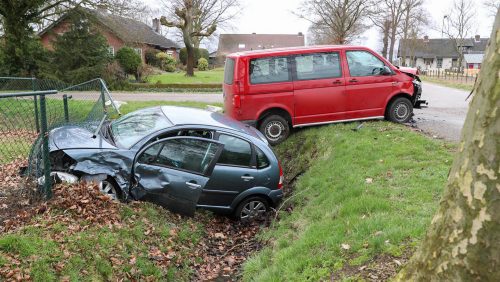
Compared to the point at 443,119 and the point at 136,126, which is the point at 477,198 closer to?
the point at 136,126

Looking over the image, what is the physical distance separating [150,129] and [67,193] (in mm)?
1645

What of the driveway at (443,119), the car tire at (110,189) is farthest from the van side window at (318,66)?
the car tire at (110,189)

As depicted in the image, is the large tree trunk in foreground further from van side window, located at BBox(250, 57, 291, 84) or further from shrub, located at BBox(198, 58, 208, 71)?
shrub, located at BBox(198, 58, 208, 71)

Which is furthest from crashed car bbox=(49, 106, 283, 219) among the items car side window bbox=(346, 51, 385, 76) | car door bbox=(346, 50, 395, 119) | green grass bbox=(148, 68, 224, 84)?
green grass bbox=(148, 68, 224, 84)

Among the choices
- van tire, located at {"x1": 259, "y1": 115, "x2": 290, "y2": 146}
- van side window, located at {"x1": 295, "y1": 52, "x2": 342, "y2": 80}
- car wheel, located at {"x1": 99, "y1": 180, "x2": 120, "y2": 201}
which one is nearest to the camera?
car wheel, located at {"x1": 99, "y1": 180, "x2": 120, "y2": 201}

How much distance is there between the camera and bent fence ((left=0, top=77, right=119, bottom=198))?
5.60 m

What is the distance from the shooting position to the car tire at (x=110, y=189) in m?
6.15

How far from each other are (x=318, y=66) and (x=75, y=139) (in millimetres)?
5800

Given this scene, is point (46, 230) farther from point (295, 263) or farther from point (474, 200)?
point (474, 200)

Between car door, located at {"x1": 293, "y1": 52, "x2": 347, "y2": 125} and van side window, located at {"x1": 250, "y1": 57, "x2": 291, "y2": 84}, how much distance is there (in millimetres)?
253

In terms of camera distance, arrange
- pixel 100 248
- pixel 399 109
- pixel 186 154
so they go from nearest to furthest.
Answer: pixel 100 248, pixel 186 154, pixel 399 109

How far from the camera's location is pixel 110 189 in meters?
6.24

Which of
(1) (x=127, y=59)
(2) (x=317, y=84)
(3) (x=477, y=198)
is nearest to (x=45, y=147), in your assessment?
(3) (x=477, y=198)

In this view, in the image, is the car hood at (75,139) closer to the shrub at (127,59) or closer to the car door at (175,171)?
the car door at (175,171)
